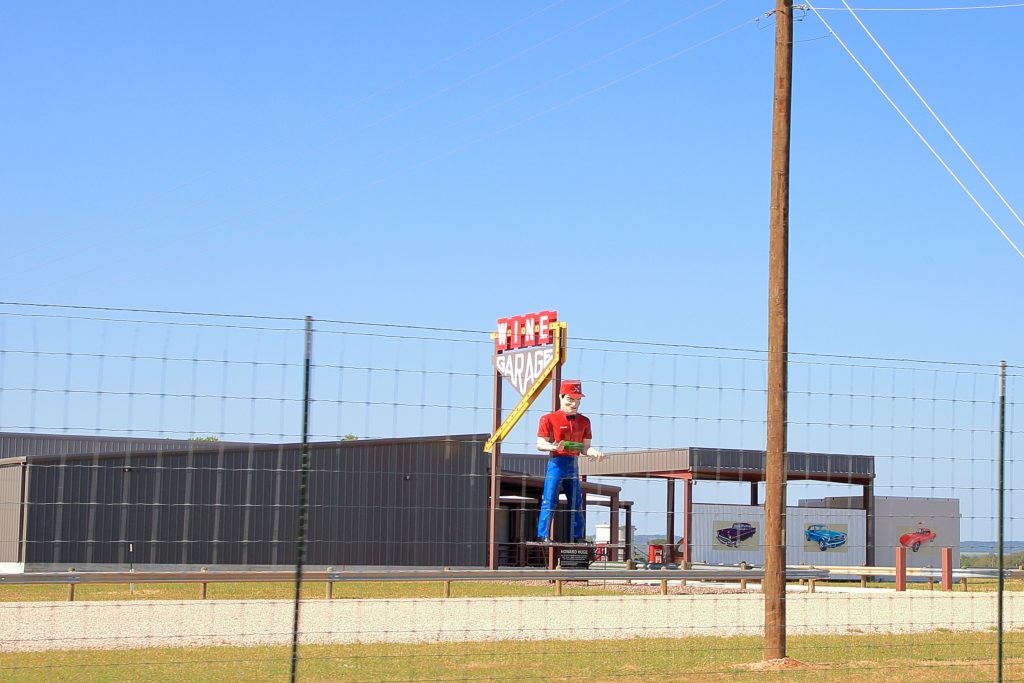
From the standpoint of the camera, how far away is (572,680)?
11930 millimetres

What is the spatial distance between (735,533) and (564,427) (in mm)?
11268

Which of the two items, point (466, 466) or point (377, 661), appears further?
point (466, 466)

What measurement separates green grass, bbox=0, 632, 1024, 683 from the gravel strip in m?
1.02

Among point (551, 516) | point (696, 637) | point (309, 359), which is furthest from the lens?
point (551, 516)

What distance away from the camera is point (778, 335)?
1350cm

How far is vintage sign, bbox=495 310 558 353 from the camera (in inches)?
1243

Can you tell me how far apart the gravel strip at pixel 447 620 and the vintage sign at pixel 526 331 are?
848cm

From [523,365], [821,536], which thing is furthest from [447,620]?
[821,536]

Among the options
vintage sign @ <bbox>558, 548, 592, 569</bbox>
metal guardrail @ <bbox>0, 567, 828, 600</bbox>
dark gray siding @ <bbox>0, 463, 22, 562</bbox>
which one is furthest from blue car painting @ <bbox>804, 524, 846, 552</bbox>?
metal guardrail @ <bbox>0, 567, 828, 600</bbox>

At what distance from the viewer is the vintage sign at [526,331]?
104 ft

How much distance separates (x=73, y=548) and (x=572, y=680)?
56.2 feet

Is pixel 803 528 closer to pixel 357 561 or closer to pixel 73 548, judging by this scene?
pixel 357 561

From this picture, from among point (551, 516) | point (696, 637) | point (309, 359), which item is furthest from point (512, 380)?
point (309, 359)

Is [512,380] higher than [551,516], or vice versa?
[512,380]
